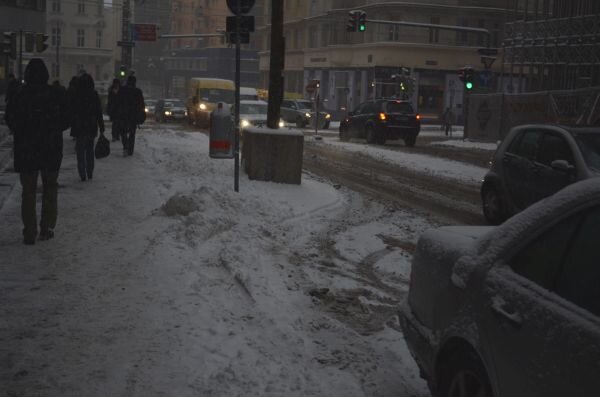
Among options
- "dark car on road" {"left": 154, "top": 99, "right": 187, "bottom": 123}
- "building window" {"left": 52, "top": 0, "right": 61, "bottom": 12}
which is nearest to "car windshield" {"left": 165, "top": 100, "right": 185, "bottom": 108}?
"dark car on road" {"left": 154, "top": 99, "right": 187, "bottom": 123}

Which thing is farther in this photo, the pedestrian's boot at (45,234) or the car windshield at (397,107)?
the car windshield at (397,107)

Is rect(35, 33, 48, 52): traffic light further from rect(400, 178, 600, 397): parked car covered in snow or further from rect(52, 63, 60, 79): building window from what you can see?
rect(400, 178, 600, 397): parked car covered in snow

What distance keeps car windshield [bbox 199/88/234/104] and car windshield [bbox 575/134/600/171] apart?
29438 mm

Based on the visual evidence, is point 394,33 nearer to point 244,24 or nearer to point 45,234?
point 244,24

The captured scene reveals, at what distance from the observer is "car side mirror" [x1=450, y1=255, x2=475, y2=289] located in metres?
3.86

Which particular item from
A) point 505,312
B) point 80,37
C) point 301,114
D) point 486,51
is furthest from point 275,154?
point 80,37

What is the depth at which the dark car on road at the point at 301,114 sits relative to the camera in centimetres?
4328

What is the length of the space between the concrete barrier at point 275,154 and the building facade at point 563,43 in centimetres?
2192

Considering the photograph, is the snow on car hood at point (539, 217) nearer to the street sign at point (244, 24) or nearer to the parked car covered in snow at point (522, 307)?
the parked car covered in snow at point (522, 307)

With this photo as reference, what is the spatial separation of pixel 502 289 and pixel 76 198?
936 cm

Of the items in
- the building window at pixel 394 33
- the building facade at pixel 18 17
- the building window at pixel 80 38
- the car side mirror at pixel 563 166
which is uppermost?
the building window at pixel 80 38

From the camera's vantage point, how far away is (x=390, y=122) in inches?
1169

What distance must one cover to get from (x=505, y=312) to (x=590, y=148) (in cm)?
725

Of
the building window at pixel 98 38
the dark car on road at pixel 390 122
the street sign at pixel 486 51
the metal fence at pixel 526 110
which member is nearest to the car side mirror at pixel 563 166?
the metal fence at pixel 526 110
